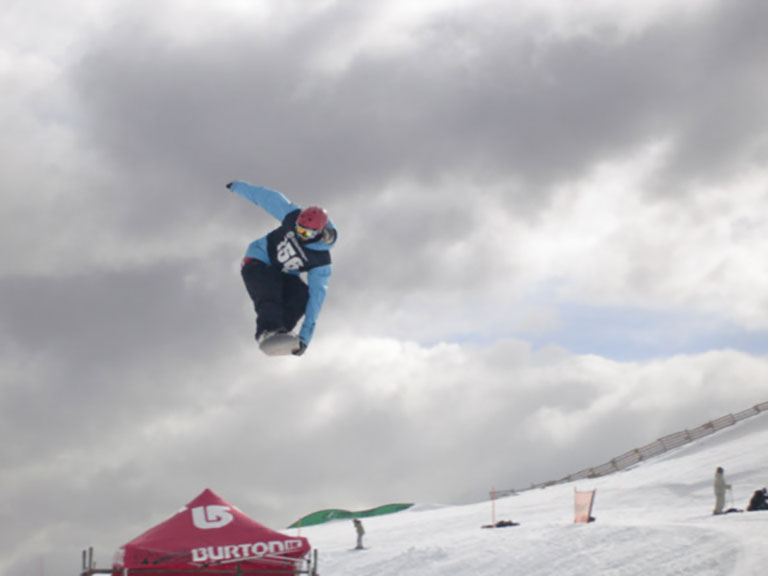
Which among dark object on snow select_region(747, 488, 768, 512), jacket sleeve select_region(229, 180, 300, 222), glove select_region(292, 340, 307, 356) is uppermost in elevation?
jacket sleeve select_region(229, 180, 300, 222)

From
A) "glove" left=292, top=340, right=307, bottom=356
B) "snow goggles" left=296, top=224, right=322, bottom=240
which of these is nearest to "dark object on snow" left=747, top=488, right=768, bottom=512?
"glove" left=292, top=340, right=307, bottom=356

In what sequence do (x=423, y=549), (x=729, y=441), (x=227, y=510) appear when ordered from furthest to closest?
(x=729, y=441), (x=423, y=549), (x=227, y=510)

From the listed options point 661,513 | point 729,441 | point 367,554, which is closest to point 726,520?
point 661,513

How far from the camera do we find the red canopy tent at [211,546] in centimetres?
1202

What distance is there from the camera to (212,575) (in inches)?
Result: 484

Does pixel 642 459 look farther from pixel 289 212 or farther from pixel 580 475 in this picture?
pixel 289 212

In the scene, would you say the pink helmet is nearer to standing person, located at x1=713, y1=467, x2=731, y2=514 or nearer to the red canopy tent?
the red canopy tent

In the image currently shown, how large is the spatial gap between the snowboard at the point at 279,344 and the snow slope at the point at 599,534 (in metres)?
13.0

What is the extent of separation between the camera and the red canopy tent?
1202cm

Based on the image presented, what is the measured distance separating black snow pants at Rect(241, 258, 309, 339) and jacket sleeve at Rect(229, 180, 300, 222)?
26.3 inches

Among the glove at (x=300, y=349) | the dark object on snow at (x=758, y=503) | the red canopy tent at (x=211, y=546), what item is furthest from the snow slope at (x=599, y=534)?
the glove at (x=300, y=349)

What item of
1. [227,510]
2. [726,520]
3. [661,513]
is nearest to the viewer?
[227,510]

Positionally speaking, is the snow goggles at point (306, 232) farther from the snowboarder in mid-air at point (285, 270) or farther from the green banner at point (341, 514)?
the green banner at point (341, 514)

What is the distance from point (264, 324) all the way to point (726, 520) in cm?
1764
